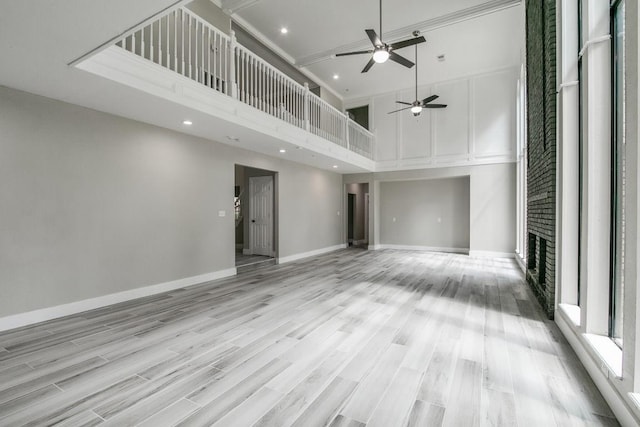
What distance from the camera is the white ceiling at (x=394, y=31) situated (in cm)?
595

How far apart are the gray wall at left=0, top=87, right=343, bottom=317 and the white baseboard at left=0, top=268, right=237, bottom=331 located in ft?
0.24

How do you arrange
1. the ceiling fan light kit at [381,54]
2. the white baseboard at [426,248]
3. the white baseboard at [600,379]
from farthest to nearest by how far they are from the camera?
the white baseboard at [426,248], the ceiling fan light kit at [381,54], the white baseboard at [600,379]

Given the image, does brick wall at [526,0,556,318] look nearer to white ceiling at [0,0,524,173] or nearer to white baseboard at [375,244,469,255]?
white ceiling at [0,0,524,173]

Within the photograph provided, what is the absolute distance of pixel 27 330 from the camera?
10.5 feet

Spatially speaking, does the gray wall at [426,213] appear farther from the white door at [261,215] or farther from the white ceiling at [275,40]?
the white door at [261,215]

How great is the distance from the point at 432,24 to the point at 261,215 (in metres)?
6.07

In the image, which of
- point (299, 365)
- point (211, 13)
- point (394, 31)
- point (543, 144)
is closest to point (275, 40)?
point (211, 13)

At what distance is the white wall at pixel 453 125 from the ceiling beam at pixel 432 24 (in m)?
2.93

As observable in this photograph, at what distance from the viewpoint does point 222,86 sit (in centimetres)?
523

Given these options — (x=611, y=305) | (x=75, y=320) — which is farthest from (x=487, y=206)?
(x=75, y=320)

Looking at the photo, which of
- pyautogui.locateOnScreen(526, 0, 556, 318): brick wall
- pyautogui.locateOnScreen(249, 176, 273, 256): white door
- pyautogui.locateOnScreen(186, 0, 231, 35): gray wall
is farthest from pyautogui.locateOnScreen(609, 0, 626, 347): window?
pyautogui.locateOnScreen(249, 176, 273, 256): white door

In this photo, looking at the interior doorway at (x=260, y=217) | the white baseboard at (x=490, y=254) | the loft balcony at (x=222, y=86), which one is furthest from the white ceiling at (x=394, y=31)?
the white baseboard at (x=490, y=254)

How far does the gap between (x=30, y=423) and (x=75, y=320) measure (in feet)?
6.86

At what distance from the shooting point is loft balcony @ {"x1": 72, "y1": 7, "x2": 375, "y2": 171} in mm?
3312
